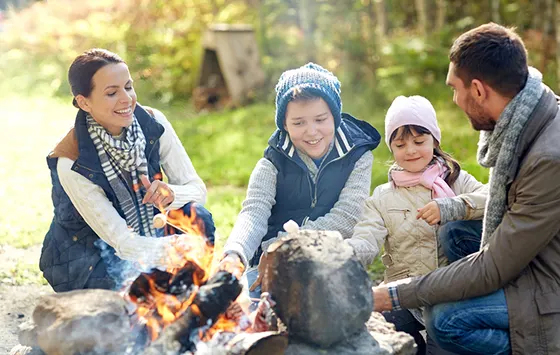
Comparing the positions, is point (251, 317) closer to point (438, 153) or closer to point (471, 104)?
point (471, 104)

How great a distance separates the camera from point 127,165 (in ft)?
13.0

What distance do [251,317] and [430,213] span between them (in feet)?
3.60

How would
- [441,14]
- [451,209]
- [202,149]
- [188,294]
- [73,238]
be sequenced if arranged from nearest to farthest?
[188,294] < [451,209] < [73,238] < [202,149] < [441,14]

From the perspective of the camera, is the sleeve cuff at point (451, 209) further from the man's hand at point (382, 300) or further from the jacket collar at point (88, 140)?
the jacket collar at point (88, 140)

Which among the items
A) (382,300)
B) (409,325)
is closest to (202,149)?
(409,325)

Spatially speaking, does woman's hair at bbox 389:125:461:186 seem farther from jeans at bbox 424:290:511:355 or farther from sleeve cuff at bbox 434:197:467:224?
jeans at bbox 424:290:511:355

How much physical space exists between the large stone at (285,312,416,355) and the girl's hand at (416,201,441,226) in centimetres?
70

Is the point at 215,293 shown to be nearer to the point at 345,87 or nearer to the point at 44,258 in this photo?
the point at 44,258

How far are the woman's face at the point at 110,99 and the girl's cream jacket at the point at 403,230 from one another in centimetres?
142

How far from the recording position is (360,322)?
9.28ft

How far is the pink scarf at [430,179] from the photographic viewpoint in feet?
12.4

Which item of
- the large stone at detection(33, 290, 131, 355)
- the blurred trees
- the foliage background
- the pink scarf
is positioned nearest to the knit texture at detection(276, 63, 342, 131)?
the pink scarf

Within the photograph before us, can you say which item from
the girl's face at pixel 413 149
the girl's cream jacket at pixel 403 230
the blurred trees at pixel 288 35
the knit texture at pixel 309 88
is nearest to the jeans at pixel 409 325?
the girl's cream jacket at pixel 403 230

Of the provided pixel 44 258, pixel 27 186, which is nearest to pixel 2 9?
pixel 27 186
